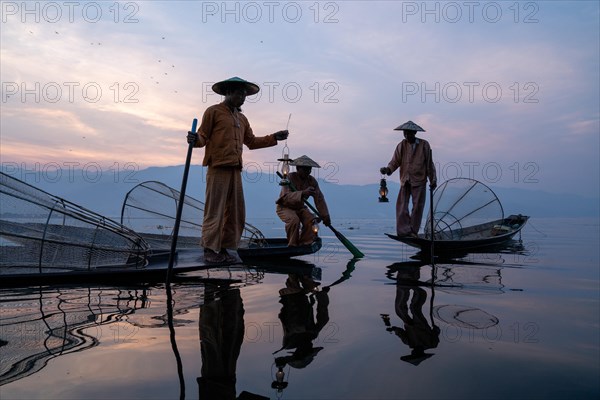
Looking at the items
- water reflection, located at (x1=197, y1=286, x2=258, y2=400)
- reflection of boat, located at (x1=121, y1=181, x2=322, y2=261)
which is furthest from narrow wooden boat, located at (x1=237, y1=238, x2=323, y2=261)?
water reflection, located at (x1=197, y1=286, x2=258, y2=400)

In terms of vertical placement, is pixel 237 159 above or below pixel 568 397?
above

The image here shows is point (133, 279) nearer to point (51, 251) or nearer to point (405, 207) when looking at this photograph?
point (51, 251)

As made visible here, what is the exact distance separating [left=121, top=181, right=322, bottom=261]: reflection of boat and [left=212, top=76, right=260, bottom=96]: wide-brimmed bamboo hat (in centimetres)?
265

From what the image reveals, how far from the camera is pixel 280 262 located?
772cm

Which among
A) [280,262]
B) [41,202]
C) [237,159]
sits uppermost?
[237,159]

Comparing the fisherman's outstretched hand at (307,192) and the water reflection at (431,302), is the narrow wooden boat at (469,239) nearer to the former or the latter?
the water reflection at (431,302)

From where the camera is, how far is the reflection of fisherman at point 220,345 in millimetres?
2049

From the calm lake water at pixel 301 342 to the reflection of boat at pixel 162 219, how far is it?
3.50m

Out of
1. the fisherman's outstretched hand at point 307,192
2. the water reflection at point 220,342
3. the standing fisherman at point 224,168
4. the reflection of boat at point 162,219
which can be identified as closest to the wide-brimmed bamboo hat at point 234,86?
the standing fisherman at point 224,168

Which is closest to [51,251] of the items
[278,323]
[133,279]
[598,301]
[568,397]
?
[133,279]

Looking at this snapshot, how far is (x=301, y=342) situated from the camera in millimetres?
2812

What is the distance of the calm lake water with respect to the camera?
2.08 m

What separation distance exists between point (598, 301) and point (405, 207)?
522 centimetres

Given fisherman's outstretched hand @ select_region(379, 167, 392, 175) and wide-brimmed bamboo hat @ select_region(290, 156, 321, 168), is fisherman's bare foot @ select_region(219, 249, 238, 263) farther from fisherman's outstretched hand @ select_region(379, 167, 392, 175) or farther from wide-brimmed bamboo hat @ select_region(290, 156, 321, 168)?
fisherman's outstretched hand @ select_region(379, 167, 392, 175)
